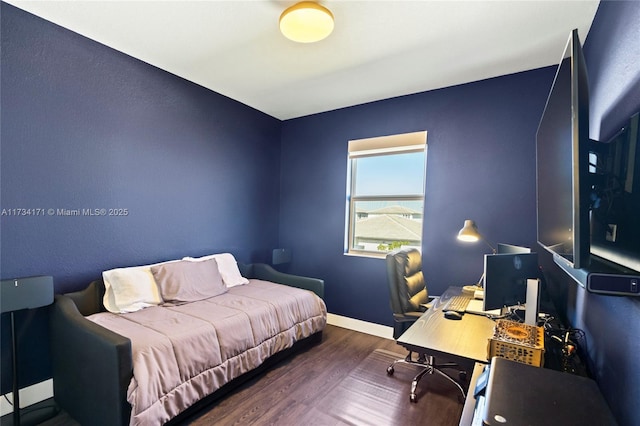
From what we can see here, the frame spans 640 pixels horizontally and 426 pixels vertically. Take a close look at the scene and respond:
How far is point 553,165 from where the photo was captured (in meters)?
1.40

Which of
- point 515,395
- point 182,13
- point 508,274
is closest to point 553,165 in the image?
point 508,274

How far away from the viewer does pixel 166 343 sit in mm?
1889

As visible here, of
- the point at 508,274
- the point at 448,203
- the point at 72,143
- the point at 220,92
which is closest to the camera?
the point at 508,274

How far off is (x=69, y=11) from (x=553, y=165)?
323cm

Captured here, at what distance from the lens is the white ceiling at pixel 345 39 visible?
2.00m

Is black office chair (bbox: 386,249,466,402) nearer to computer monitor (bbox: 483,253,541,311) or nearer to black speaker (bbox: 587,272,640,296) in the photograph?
computer monitor (bbox: 483,253,541,311)

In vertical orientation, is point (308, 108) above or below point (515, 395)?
above

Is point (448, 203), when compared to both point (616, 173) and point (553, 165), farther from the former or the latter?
point (616, 173)

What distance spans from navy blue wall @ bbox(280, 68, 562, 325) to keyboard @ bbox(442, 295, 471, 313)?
0.68m

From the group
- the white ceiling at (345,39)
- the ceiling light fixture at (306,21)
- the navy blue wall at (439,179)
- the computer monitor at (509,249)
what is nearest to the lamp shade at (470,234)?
the computer monitor at (509,249)

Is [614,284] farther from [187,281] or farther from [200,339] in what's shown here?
[187,281]

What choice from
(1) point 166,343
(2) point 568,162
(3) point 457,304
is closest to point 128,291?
(1) point 166,343

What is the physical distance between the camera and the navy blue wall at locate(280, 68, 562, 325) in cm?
284

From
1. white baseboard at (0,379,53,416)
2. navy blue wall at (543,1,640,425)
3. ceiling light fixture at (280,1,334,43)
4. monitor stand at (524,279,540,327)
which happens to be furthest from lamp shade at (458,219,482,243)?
white baseboard at (0,379,53,416)
